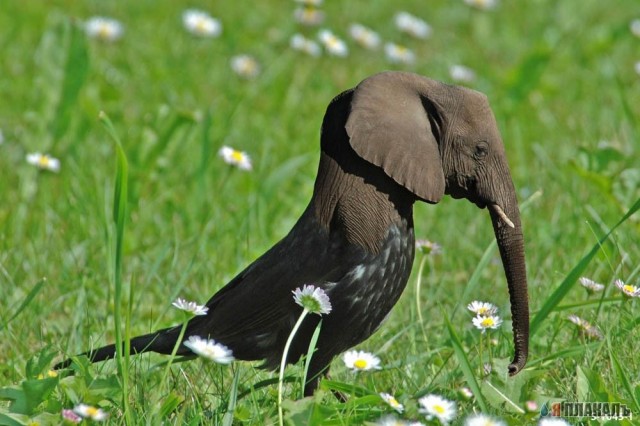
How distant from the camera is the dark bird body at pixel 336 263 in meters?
2.53

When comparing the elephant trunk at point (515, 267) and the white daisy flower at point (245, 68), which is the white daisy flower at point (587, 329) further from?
the white daisy flower at point (245, 68)

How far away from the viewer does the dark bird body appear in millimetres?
2533

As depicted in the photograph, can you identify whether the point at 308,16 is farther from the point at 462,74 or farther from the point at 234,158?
the point at 234,158

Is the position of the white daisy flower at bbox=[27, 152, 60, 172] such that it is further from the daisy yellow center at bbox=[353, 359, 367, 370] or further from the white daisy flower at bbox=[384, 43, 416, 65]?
the white daisy flower at bbox=[384, 43, 416, 65]

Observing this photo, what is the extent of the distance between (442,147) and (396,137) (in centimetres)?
15

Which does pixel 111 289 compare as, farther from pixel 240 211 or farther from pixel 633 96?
pixel 633 96

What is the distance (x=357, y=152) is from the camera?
8.14 ft

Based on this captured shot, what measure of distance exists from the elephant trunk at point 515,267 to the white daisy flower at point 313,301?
512mm

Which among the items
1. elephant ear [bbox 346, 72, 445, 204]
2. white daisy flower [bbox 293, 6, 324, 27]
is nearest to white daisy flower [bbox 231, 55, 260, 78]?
white daisy flower [bbox 293, 6, 324, 27]

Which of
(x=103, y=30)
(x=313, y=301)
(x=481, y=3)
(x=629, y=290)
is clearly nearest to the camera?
(x=313, y=301)

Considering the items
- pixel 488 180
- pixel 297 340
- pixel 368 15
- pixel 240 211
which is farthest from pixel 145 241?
pixel 368 15

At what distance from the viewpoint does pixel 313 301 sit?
2.39 m

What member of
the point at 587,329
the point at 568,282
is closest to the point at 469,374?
the point at 568,282

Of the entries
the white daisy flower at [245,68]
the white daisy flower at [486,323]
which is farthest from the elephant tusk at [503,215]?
the white daisy flower at [245,68]
